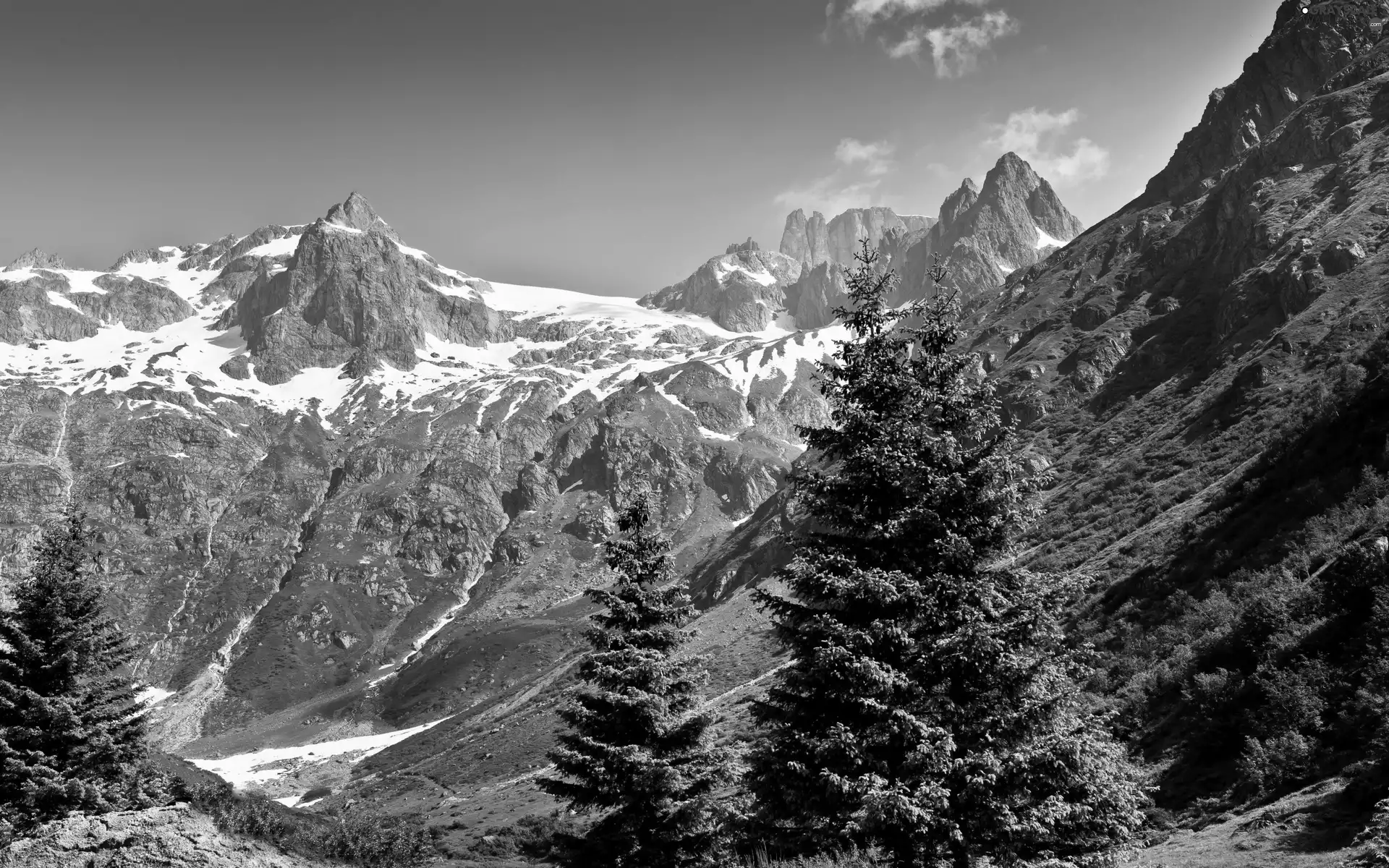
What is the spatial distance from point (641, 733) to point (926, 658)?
13.1 meters

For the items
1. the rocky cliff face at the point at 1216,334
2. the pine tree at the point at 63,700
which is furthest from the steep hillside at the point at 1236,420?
the pine tree at the point at 63,700

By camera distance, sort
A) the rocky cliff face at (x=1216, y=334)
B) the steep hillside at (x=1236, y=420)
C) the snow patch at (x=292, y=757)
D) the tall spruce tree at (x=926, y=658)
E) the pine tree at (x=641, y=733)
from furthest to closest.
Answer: the snow patch at (x=292, y=757) → the rocky cliff face at (x=1216, y=334) → the pine tree at (x=641, y=733) → the steep hillside at (x=1236, y=420) → the tall spruce tree at (x=926, y=658)

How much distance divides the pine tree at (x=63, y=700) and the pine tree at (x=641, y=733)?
13.5m

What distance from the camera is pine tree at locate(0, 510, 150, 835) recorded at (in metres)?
23.3

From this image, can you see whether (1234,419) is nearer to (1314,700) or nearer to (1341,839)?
(1314,700)

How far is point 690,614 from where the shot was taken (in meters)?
25.9

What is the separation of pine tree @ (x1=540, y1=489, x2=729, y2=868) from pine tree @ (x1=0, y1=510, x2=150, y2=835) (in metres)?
13.5

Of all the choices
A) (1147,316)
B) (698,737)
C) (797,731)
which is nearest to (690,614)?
(698,737)

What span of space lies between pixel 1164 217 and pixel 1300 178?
136 feet

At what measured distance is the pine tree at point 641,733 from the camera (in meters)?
21.7

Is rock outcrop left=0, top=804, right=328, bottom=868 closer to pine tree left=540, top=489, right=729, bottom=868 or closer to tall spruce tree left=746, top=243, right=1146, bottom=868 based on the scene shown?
tall spruce tree left=746, top=243, right=1146, bottom=868

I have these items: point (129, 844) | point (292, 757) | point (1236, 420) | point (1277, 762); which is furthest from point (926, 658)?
point (292, 757)

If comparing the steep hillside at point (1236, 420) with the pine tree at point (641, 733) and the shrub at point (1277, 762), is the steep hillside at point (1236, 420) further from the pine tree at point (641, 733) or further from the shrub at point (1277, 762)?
the pine tree at point (641, 733)

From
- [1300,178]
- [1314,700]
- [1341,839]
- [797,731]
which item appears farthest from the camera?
[1300,178]
